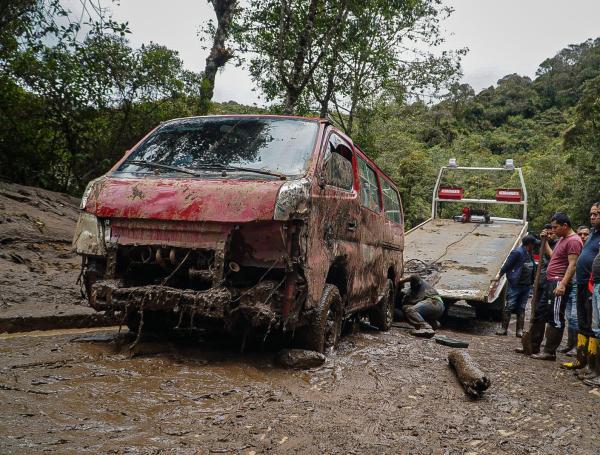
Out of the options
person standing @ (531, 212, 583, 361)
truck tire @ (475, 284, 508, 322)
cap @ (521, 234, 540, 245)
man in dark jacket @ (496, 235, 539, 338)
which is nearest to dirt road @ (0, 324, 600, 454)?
person standing @ (531, 212, 583, 361)

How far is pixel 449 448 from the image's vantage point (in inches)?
109

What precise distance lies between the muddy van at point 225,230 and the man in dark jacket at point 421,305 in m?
3.28

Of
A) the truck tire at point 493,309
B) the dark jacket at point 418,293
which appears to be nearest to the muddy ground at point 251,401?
the dark jacket at point 418,293

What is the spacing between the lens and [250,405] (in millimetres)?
3098

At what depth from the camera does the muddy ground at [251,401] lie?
258 cm

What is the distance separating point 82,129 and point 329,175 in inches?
302

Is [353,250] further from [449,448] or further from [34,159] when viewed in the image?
[34,159]

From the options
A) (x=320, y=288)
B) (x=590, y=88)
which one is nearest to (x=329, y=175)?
(x=320, y=288)

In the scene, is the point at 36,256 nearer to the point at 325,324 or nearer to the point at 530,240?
the point at 325,324

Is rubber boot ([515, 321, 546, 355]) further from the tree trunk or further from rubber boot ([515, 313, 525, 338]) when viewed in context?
the tree trunk

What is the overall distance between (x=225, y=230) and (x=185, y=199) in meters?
0.37

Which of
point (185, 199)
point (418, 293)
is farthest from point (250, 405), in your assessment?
point (418, 293)

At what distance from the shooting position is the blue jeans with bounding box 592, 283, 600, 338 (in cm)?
488

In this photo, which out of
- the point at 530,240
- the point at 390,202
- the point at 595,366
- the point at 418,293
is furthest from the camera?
the point at 530,240
